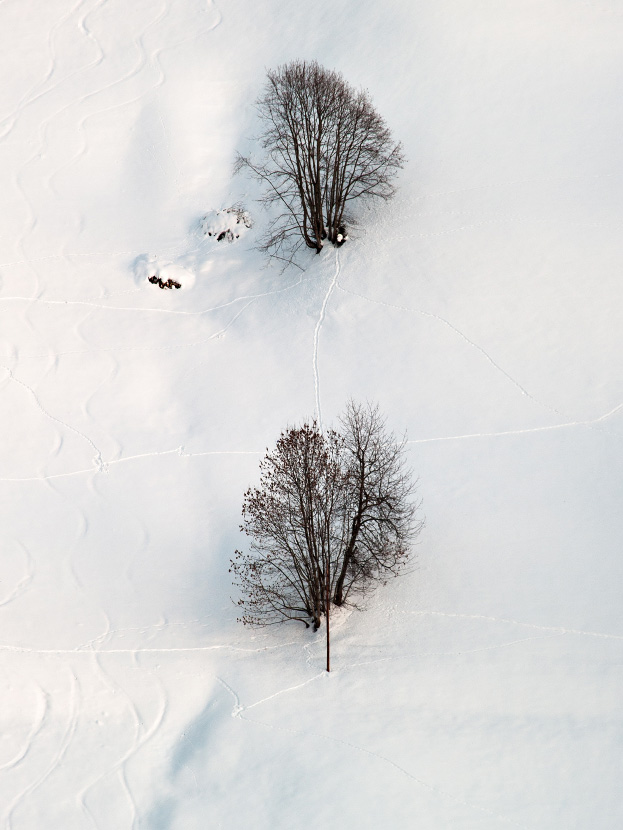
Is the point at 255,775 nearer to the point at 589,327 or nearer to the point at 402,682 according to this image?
the point at 402,682

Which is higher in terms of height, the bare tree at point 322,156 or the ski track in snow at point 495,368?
the bare tree at point 322,156

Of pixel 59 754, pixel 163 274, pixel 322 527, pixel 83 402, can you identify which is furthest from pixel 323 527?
pixel 163 274

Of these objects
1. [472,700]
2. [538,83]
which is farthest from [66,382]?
[538,83]

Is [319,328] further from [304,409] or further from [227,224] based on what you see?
[227,224]

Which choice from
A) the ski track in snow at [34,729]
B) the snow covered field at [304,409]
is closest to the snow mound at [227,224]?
the snow covered field at [304,409]

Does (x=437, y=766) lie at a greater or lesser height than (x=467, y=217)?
lesser

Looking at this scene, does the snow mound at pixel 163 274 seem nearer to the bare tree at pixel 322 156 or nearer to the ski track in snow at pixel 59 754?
the bare tree at pixel 322 156

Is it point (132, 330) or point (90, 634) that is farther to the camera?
point (132, 330)
